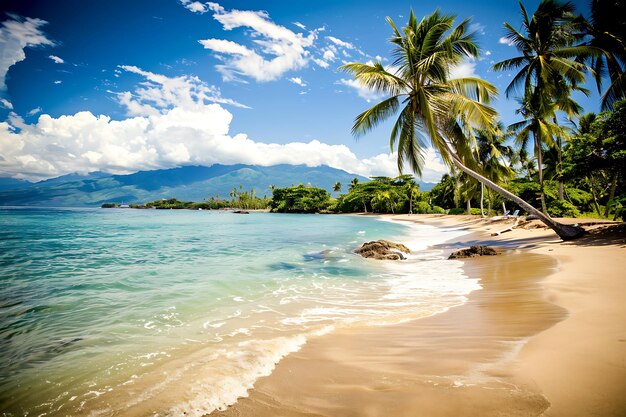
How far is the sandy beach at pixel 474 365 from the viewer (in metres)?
2.24

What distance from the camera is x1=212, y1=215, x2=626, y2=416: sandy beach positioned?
2.24m

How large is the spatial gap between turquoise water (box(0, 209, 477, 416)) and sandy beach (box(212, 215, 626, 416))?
0.50 m

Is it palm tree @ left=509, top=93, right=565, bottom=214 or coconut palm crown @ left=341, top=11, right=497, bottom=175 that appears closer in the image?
coconut palm crown @ left=341, top=11, right=497, bottom=175

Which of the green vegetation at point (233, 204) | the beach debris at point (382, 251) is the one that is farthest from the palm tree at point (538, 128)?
the green vegetation at point (233, 204)

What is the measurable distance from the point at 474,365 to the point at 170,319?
4961 mm

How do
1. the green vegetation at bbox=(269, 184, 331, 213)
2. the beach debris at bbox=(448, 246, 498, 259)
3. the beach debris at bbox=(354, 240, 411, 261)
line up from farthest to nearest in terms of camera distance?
the green vegetation at bbox=(269, 184, 331, 213), the beach debris at bbox=(354, 240, 411, 261), the beach debris at bbox=(448, 246, 498, 259)

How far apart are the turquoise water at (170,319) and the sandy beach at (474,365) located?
1.64ft

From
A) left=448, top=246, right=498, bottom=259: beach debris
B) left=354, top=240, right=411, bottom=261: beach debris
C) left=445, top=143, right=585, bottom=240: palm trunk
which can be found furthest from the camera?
left=445, top=143, right=585, bottom=240: palm trunk

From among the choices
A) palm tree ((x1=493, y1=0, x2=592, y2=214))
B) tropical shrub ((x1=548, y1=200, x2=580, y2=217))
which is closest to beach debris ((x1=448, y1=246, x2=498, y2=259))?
palm tree ((x1=493, y1=0, x2=592, y2=214))

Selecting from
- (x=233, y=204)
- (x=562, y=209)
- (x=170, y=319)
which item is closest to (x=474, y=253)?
(x=170, y=319)

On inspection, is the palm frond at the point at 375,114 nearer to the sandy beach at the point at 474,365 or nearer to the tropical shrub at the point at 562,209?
the sandy beach at the point at 474,365

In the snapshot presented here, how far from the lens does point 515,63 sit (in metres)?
17.6

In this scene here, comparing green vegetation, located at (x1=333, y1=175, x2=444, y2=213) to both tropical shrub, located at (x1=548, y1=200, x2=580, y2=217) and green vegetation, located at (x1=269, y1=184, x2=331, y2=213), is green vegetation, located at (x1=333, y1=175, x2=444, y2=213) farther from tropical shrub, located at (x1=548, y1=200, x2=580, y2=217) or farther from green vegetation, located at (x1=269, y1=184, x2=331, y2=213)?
tropical shrub, located at (x1=548, y1=200, x2=580, y2=217)

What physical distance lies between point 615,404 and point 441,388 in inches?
45.0
